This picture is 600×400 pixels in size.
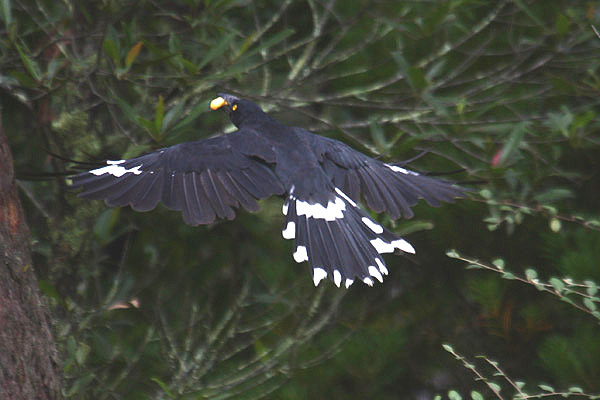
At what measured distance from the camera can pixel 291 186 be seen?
9.28ft

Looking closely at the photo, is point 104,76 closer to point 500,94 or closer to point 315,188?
point 315,188

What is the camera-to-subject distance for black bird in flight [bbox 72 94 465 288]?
8.20 ft

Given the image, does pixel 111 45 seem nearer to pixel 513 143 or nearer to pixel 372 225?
pixel 372 225

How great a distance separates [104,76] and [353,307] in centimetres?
143

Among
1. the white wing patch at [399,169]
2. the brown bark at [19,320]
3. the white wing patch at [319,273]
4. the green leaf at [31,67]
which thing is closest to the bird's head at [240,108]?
the white wing patch at [399,169]

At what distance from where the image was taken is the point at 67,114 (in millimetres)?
2941

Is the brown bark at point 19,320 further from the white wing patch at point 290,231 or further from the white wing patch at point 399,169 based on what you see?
the white wing patch at point 399,169

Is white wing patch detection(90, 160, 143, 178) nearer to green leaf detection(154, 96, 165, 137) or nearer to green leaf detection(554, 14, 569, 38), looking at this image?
green leaf detection(154, 96, 165, 137)

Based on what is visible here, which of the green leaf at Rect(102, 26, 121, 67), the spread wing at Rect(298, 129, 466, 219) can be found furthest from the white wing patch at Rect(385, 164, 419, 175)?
the green leaf at Rect(102, 26, 121, 67)

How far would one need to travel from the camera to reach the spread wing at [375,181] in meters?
2.93

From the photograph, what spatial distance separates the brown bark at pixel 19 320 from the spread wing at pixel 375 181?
1.18 m

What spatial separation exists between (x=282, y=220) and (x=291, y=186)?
665 mm

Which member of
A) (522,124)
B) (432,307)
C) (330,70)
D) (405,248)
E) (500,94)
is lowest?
(432,307)

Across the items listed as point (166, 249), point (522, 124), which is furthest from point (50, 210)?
point (522, 124)
